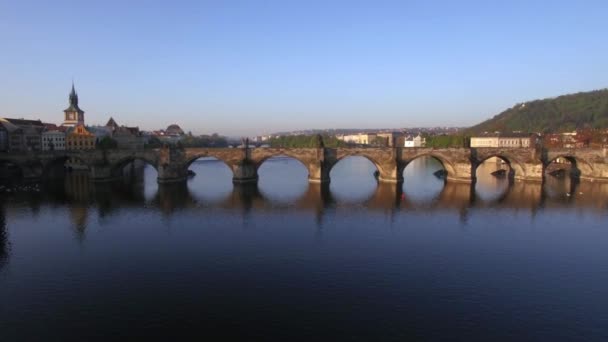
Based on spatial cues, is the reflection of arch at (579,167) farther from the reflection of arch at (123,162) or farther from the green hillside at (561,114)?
the green hillside at (561,114)

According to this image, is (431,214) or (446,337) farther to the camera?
(431,214)

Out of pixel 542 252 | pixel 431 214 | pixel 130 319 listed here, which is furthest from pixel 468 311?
pixel 431 214

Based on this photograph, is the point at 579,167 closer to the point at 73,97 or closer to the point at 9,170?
the point at 9,170

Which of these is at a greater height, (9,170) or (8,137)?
(8,137)

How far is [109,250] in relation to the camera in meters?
22.5

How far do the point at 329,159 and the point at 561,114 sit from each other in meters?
128

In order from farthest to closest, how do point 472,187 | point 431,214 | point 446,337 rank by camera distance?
point 472,187
point 431,214
point 446,337

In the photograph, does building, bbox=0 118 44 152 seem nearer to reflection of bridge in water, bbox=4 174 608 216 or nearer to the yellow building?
the yellow building

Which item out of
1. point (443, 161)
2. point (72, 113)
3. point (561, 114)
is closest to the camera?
point (443, 161)

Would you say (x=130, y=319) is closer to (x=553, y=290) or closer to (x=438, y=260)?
(x=438, y=260)

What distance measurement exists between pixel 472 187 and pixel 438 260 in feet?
95.5

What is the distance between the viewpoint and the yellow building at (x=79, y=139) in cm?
7819

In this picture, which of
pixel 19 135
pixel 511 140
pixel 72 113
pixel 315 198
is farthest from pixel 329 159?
pixel 72 113

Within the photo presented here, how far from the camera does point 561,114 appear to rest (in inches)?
5561
